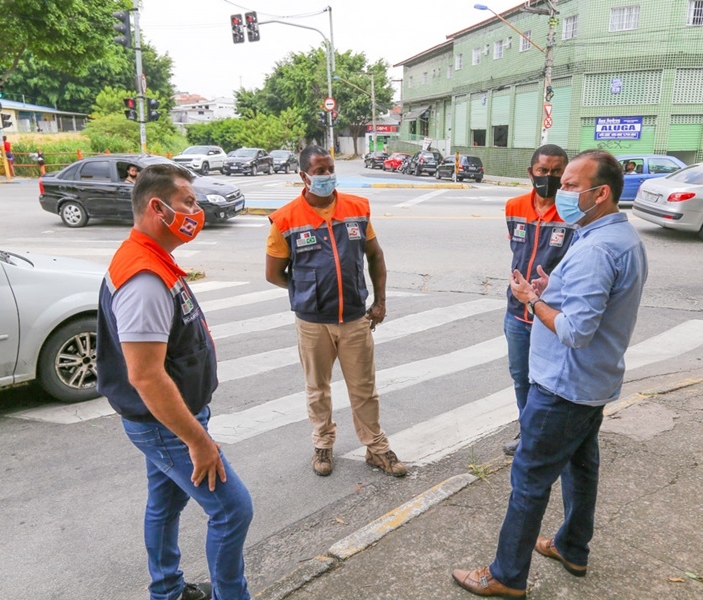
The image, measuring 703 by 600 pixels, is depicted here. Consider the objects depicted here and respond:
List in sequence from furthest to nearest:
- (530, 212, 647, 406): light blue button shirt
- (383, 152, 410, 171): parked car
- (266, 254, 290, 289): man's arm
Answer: (383, 152, 410, 171): parked car < (266, 254, 290, 289): man's arm < (530, 212, 647, 406): light blue button shirt

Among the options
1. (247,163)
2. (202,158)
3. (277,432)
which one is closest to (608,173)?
(277,432)

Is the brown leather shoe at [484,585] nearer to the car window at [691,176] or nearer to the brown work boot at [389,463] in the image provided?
the brown work boot at [389,463]

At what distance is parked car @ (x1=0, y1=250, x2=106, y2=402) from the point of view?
4612 mm

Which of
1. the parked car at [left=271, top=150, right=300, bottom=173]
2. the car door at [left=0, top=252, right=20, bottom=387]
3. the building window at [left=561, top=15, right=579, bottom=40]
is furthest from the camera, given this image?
the parked car at [left=271, top=150, right=300, bottom=173]

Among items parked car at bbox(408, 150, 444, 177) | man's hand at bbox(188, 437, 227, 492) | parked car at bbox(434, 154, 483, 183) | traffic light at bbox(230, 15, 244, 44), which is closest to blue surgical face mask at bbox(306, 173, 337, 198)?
man's hand at bbox(188, 437, 227, 492)

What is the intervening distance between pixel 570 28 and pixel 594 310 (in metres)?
31.3

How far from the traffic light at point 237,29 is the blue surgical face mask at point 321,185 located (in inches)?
971

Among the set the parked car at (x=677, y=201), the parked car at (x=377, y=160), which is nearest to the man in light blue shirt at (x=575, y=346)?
the parked car at (x=677, y=201)

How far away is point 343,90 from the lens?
5941cm

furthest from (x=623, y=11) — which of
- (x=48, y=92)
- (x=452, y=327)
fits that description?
(x=48, y=92)

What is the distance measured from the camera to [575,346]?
227 cm

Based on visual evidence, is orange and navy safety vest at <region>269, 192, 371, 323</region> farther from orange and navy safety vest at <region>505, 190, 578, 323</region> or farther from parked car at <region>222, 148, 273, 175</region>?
parked car at <region>222, 148, 273, 175</region>

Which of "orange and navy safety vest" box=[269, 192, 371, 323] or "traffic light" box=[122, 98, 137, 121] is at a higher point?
"traffic light" box=[122, 98, 137, 121]

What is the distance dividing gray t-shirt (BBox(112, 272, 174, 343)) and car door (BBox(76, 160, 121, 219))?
44.3 feet
